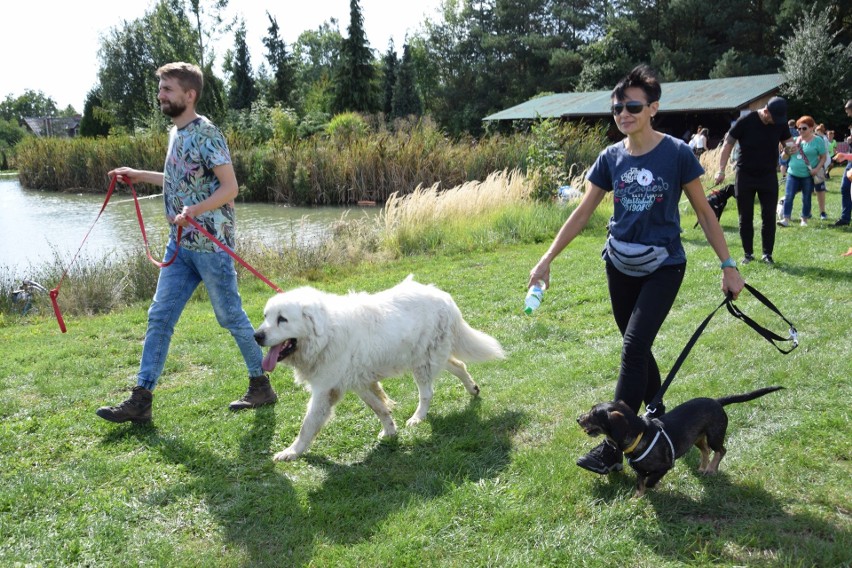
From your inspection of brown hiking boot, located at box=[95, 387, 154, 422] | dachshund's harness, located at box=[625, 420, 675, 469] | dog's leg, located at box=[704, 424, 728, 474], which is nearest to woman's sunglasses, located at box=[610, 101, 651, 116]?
dachshund's harness, located at box=[625, 420, 675, 469]

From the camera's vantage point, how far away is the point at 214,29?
53.0m

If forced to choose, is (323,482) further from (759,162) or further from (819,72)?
(819,72)

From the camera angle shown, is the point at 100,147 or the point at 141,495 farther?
→ the point at 100,147

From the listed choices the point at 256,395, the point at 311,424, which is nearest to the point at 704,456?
the point at 311,424

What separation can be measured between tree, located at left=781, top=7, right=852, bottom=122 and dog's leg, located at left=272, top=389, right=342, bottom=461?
33125 millimetres

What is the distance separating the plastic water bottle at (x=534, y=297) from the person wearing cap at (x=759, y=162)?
5979 millimetres

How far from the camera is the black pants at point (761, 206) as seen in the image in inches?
339

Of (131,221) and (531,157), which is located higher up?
(531,157)

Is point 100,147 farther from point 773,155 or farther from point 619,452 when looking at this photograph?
point 619,452

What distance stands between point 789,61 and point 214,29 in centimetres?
4334

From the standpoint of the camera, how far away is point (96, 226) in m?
19.2

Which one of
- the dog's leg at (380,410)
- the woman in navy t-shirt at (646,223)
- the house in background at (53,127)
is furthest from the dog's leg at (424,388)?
the house in background at (53,127)

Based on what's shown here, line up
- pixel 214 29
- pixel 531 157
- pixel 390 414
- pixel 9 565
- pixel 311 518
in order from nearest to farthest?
pixel 9 565 → pixel 311 518 → pixel 390 414 → pixel 531 157 → pixel 214 29

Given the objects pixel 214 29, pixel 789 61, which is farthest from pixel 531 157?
pixel 214 29
